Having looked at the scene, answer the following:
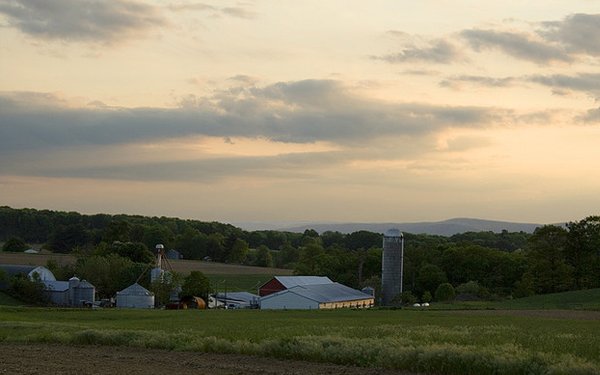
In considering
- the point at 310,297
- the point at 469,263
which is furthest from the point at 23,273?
the point at 469,263

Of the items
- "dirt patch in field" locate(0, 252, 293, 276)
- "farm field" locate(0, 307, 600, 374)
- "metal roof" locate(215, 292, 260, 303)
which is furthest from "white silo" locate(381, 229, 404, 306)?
"farm field" locate(0, 307, 600, 374)

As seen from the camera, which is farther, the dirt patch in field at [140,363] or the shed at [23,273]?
the shed at [23,273]

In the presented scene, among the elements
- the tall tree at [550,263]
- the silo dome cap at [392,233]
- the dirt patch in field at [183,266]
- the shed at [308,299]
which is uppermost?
the silo dome cap at [392,233]

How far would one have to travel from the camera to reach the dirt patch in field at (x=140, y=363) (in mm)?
24312

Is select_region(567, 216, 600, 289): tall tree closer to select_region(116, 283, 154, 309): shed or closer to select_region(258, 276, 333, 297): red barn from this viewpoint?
select_region(258, 276, 333, 297): red barn

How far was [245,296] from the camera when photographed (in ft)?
299

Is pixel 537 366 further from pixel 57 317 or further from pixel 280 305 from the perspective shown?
pixel 280 305

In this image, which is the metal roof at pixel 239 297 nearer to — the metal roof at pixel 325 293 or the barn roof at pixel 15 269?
the metal roof at pixel 325 293

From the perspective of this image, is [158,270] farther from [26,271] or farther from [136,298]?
[26,271]

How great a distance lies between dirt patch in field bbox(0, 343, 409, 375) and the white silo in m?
63.5

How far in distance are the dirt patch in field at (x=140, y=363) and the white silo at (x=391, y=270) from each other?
63.5 meters

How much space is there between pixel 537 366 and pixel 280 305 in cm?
5815

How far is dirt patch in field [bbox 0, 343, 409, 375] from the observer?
24.3 m

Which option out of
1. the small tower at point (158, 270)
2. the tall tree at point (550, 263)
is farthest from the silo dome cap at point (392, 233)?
the small tower at point (158, 270)
